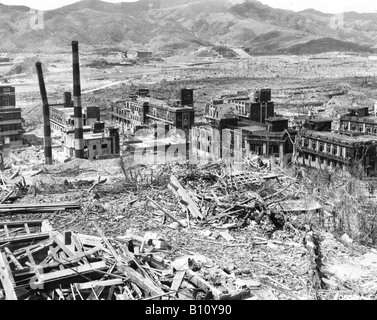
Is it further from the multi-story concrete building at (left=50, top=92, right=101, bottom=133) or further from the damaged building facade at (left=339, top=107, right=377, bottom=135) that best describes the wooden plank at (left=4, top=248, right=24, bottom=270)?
the multi-story concrete building at (left=50, top=92, right=101, bottom=133)

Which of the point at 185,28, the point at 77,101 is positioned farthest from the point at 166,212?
the point at 185,28

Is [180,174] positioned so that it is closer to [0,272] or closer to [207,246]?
[207,246]

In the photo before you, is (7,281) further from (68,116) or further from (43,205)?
(68,116)

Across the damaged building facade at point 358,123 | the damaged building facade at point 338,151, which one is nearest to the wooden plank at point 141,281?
the damaged building facade at point 338,151

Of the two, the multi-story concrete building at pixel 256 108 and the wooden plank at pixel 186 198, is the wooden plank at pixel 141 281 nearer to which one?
the wooden plank at pixel 186 198

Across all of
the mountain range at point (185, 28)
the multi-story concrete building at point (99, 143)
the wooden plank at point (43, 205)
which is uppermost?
the mountain range at point (185, 28)

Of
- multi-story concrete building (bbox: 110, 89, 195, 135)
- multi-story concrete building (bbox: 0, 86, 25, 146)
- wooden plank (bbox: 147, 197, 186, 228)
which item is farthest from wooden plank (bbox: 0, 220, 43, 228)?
multi-story concrete building (bbox: 0, 86, 25, 146)
